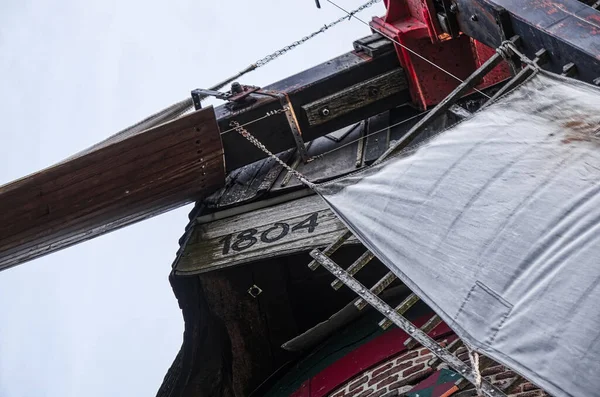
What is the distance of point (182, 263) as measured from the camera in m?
9.57

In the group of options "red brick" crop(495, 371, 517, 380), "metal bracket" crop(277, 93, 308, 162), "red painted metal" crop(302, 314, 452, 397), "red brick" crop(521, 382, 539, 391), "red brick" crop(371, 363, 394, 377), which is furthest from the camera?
"metal bracket" crop(277, 93, 308, 162)

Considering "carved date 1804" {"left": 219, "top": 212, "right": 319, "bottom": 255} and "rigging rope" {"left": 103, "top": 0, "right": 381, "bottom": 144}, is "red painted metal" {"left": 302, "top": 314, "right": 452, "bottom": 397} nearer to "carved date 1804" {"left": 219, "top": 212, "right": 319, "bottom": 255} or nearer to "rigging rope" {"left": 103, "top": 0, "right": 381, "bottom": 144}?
"carved date 1804" {"left": 219, "top": 212, "right": 319, "bottom": 255}

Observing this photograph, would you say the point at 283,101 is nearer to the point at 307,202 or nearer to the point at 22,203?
the point at 307,202

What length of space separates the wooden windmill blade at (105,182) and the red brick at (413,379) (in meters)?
3.48

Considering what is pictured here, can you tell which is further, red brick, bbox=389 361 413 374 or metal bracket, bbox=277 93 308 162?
metal bracket, bbox=277 93 308 162

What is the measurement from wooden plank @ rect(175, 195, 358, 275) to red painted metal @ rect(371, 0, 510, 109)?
6.91ft

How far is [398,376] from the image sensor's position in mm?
8078

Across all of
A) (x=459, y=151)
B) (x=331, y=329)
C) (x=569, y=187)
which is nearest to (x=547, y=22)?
(x=459, y=151)

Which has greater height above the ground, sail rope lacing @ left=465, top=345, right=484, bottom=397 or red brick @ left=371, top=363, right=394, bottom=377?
sail rope lacing @ left=465, top=345, right=484, bottom=397

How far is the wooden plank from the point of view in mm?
8734

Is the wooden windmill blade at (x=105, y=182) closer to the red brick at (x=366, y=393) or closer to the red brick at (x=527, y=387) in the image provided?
the red brick at (x=366, y=393)

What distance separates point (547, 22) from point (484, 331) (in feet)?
12.6

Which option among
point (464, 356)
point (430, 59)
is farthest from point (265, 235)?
point (430, 59)

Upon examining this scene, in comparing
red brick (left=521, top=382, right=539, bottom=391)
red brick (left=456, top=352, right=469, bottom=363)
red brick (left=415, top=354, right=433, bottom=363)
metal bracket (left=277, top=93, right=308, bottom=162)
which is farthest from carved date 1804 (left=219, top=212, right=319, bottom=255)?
red brick (left=521, top=382, right=539, bottom=391)
